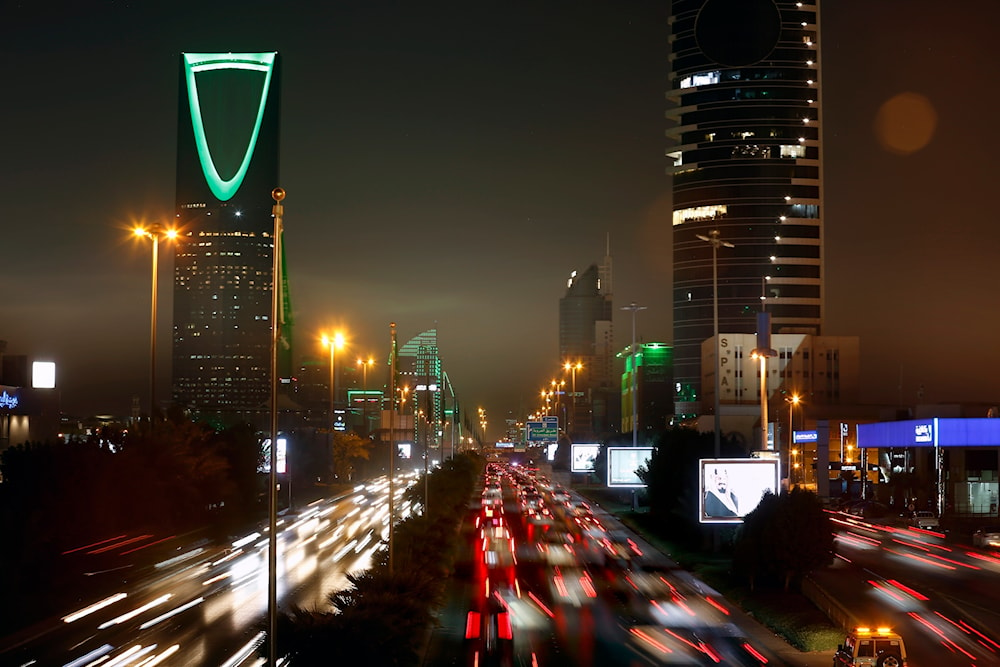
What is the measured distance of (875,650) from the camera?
2503 cm

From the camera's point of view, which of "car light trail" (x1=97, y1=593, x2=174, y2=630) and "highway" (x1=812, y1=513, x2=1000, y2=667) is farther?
"car light trail" (x1=97, y1=593, x2=174, y2=630)

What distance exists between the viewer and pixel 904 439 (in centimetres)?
10256

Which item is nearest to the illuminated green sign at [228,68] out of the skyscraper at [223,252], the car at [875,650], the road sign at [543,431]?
the skyscraper at [223,252]

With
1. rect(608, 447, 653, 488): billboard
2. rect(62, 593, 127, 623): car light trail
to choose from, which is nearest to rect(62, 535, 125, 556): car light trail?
rect(62, 593, 127, 623): car light trail

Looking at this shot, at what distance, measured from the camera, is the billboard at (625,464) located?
79.9 meters

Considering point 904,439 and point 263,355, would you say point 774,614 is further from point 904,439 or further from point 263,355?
point 263,355

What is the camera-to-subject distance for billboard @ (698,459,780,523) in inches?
1948

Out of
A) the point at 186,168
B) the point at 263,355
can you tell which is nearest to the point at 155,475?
the point at 186,168

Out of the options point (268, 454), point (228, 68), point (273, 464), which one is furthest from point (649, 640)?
point (228, 68)

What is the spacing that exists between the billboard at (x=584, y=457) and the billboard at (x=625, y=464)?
3128cm

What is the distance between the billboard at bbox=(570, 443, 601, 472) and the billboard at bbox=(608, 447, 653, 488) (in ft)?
103

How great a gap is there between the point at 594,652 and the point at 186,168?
300 feet

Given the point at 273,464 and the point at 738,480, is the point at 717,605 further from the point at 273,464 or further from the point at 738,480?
the point at 273,464

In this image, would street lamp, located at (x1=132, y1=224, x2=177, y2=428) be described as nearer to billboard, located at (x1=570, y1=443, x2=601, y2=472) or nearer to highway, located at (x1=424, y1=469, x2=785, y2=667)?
highway, located at (x1=424, y1=469, x2=785, y2=667)
